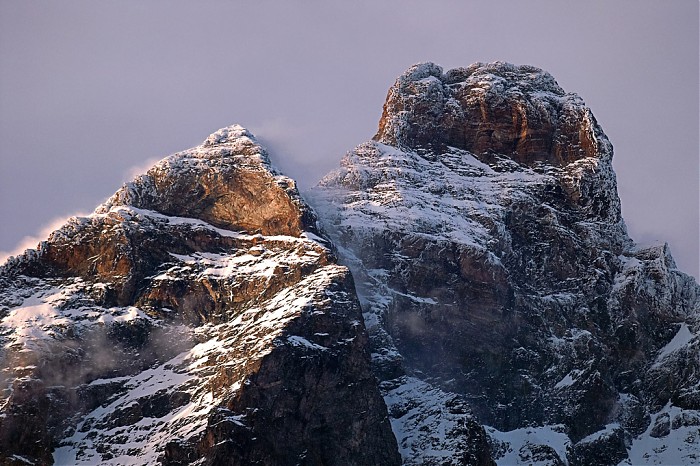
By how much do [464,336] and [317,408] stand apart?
33.3 meters

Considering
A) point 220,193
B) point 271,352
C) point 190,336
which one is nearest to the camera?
point 271,352

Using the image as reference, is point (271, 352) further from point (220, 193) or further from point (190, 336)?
point (220, 193)

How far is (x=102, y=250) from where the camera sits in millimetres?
187625

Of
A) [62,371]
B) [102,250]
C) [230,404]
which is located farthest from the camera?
[102,250]

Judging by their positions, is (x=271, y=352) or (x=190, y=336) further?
(x=190, y=336)

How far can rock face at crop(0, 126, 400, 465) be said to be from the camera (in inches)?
6506

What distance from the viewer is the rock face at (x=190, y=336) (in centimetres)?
16525

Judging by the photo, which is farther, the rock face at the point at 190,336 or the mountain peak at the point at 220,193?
the mountain peak at the point at 220,193

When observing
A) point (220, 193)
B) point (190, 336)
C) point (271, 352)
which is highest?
point (220, 193)

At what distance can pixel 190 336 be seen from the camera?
589ft

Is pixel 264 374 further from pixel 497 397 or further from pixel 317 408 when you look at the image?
pixel 497 397

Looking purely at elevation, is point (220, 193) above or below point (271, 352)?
above

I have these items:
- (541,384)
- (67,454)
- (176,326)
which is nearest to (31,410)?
(67,454)

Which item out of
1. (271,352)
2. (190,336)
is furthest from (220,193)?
(271,352)
